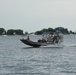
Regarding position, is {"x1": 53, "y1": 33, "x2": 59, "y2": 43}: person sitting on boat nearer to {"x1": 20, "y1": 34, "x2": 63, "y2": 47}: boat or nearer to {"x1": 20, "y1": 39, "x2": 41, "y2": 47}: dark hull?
{"x1": 20, "y1": 34, "x2": 63, "y2": 47}: boat

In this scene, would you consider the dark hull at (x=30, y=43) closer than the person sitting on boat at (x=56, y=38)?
No

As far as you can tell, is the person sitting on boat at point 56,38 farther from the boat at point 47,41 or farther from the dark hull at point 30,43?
the dark hull at point 30,43

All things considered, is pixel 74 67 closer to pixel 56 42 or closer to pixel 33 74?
pixel 33 74

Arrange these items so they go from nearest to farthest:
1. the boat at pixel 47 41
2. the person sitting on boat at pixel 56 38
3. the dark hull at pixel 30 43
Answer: the person sitting on boat at pixel 56 38 < the boat at pixel 47 41 < the dark hull at pixel 30 43

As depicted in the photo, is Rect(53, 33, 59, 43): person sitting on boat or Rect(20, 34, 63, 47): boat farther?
Rect(20, 34, 63, 47): boat

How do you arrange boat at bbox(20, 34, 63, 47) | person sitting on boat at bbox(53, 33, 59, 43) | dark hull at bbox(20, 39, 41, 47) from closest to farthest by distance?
1. person sitting on boat at bbox(53, 33, 59, 43)
2. boat at bbox(20, 34, 63, 47)
3. dark hull at bbox(20, 39, 41, 47)

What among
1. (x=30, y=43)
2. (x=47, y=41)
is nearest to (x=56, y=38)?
(x=47, y=41)

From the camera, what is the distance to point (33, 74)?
4031 cm

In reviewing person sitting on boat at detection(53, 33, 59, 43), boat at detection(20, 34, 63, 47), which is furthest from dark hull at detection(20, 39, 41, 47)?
person sitting on boat at detection(53, 33, 59, 43)

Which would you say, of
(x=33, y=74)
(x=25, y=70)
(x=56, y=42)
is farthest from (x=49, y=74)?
(x=56, y=42)

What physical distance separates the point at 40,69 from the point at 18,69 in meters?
2.09

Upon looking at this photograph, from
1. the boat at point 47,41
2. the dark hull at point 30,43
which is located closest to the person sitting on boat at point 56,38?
the boat at point 47,41

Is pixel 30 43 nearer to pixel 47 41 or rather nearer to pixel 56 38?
pixel 47 41

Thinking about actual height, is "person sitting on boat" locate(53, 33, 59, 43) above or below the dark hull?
above
